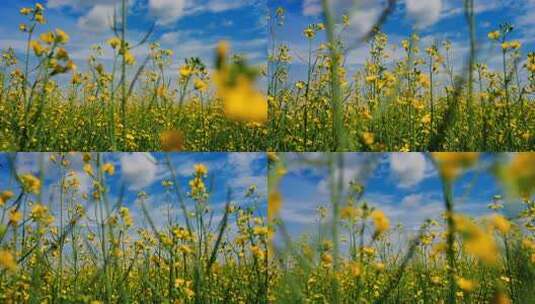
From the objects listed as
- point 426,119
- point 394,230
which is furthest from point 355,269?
point 426,119

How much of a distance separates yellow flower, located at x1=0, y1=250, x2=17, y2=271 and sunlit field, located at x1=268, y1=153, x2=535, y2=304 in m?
0.88

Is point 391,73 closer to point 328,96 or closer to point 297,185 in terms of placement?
point 328,96

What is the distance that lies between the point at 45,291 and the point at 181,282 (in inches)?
21.4

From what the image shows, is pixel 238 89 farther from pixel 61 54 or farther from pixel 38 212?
pixel 38 212

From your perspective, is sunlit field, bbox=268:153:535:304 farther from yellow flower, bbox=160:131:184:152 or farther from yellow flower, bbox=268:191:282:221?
yellow flower, bbox=160:131:184:152

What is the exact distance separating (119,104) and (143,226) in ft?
1.67

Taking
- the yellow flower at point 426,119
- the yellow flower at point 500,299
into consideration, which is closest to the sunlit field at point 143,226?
the yellow flower at point 426,119

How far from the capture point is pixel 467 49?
2.63 metres

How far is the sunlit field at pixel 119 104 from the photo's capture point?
2441mm

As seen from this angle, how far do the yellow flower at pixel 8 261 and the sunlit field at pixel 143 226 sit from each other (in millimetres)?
115

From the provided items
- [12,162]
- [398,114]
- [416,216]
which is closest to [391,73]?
[398,114]

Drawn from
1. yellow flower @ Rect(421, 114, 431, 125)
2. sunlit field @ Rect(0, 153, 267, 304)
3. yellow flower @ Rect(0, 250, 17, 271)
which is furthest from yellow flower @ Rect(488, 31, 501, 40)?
yellow flower @ Rect(0, 250, 17, 271)

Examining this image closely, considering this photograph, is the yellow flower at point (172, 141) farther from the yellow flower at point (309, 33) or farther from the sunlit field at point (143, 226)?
the yellow flower at point (309, 33)

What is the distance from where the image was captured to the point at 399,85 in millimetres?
2615
